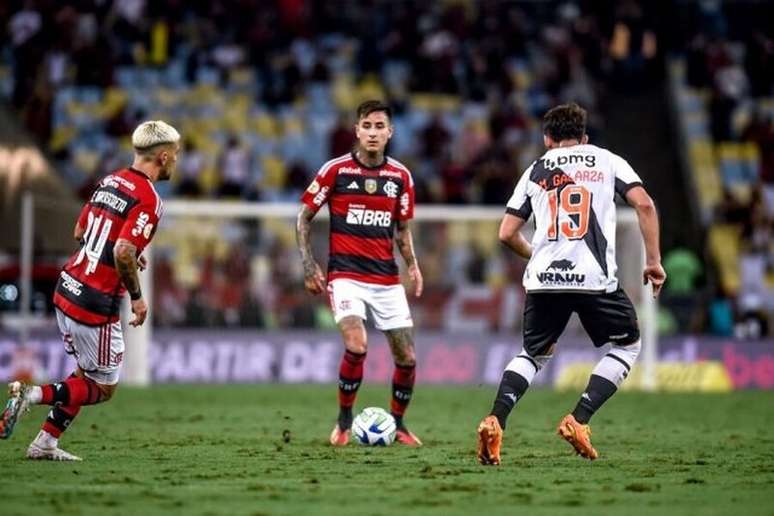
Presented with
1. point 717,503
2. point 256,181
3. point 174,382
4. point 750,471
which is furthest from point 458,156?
point 717,503

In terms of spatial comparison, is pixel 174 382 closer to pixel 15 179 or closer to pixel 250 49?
pixel 15 179

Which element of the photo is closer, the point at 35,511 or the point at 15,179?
the point at 35,511

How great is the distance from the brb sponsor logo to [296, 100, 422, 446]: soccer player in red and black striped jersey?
2168mm

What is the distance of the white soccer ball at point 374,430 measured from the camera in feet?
41.3

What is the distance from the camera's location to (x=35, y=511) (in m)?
8.19

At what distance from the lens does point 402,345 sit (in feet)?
42.9

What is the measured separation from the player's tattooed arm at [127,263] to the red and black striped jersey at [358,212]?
290cm

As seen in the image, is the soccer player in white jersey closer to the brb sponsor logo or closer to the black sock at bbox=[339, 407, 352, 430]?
the brb sponsor logo

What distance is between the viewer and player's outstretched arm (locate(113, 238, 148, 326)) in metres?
10.3

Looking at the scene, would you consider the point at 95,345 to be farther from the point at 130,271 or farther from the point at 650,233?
the point at 650,233

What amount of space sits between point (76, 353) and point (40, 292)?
12.9 meters

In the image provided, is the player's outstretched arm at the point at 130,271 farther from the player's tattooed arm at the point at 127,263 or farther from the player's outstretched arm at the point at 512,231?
the player's outstretched arm at the point at 512,231

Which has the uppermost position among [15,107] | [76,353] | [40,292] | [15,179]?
[15,107]

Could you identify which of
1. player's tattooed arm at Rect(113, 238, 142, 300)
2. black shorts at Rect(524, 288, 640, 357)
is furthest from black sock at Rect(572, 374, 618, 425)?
player's tattooed arm at Rect(113, 238, 142, 300)
